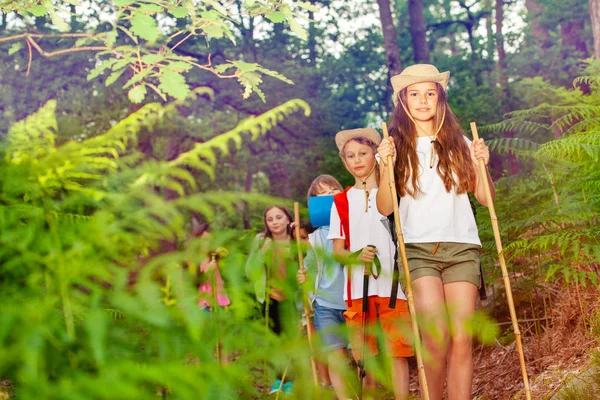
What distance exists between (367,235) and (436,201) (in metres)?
1.28

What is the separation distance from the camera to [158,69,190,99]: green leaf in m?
2.80

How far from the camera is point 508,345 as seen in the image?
6.95m

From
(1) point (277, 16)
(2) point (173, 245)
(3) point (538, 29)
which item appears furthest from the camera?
(3) point (538, 29)

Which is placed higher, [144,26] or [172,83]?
[144,26]

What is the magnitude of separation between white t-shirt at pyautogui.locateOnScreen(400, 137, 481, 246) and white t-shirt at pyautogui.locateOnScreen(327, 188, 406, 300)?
873 millimetres

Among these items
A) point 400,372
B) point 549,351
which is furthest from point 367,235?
point 549,351

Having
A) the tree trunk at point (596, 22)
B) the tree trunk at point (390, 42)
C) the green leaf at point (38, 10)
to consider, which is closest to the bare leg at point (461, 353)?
the green leaf at point (38, 10)

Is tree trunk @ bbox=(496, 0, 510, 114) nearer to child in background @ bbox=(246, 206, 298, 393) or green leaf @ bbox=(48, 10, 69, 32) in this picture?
green leaf @ bbox=(48, 10, 69, 32)

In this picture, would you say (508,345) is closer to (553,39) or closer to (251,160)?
(251,160)

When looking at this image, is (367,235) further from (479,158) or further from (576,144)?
(576,144)

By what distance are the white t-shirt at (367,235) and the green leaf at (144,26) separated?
2.94 m

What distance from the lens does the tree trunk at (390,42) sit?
18062mm

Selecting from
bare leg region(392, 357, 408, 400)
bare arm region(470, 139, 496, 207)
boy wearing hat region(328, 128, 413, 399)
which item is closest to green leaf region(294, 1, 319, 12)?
bare arm region(470, 139, 496, 207)

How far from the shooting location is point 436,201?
4.48 meters
